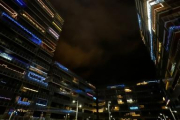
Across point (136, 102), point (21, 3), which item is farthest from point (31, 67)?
point (136, 102)

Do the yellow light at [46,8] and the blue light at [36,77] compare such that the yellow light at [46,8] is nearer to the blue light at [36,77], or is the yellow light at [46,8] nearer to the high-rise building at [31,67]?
the high-rise building at [31,67]

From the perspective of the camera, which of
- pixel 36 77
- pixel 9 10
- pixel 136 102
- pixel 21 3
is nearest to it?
pixel 9 10

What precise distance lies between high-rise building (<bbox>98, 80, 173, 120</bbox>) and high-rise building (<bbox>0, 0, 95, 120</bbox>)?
22865 mm

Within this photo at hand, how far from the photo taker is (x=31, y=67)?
43406 millimetres

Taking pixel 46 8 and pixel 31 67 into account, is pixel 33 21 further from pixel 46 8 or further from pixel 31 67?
pixel 31 67

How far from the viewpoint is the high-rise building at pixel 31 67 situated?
35.0 m

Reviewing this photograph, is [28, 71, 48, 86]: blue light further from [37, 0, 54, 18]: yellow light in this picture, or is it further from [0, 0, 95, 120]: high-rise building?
[37, 0, 54, 18]: yellow light

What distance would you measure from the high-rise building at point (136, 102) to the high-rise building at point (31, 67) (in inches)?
900

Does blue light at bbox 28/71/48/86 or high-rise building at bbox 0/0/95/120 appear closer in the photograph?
high-rise building at bbox 0/0/95/120

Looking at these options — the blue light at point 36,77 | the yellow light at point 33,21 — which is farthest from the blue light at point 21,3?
the blue light at point 36,77

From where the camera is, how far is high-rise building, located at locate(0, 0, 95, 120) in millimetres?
35000

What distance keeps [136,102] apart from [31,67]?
62.7 meters

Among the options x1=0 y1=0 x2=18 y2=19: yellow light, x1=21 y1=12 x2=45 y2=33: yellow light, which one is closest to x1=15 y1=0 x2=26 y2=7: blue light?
x1=21 y1=12 x2=45 y2=33: yellow light

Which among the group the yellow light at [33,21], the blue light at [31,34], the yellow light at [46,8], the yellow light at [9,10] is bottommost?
the blue light at [31,34]
